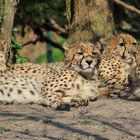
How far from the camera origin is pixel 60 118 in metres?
5.32

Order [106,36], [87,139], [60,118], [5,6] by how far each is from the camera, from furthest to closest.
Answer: [106,36], [5,6], [60,118], [87,139]

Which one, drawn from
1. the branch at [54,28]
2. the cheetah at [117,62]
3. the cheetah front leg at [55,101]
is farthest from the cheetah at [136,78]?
the branch at [54,28]

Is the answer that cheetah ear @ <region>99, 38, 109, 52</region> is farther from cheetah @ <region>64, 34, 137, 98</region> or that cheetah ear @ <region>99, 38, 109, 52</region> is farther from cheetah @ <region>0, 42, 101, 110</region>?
cheetah @ <region>0, 42, 101, 110</region>

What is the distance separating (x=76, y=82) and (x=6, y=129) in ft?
5.73

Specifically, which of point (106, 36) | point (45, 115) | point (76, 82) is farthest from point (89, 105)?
Result: point (106, 36)

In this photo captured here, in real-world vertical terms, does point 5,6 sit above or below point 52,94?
above

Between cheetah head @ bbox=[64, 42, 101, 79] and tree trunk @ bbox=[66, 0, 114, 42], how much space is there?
1.21 m

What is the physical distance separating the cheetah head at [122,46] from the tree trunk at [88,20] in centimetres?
28

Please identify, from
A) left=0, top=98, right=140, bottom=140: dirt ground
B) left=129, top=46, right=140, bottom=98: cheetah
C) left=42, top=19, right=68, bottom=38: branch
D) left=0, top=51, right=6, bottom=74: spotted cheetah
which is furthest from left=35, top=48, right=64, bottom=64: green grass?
left=0, top=98, right=140, bottom=140: dirt ground

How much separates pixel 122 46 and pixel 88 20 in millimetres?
556

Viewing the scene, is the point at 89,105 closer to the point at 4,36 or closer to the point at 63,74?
the point at 63,74

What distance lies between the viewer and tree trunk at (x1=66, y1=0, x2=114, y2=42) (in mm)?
7855

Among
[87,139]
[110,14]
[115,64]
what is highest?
[110,14]

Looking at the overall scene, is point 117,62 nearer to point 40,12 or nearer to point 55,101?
point 55,101
